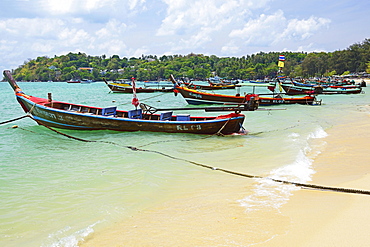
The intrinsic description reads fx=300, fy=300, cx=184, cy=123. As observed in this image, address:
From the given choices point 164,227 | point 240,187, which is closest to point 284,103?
point 240,187

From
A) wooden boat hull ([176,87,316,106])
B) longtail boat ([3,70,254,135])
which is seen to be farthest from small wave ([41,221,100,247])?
wooden boat hull ([176,87,316,106])

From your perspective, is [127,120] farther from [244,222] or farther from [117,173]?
[244,222]

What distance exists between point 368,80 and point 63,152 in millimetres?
91442

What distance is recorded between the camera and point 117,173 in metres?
8.77

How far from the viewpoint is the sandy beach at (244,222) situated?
4.25 m

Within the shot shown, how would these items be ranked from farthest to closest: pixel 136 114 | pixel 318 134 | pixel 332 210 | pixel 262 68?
pixel 262 68, pixel 136 114, pixel 318 134, pixel 332 210

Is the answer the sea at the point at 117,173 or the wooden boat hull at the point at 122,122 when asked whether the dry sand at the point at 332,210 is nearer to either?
the sea at the point at 117,173

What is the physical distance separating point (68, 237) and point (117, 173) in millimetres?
3832

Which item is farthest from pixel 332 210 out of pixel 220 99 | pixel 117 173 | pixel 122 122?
pixel 220 99

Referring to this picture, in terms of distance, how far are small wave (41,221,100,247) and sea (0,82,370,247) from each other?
2 centimetres

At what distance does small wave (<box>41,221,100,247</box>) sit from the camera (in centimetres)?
473

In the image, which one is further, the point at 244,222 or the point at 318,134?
the point at 318,134

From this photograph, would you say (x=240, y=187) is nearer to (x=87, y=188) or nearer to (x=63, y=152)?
(x=87, y=188)

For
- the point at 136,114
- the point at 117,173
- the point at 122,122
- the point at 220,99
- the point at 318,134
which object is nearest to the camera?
the point at 117,173
